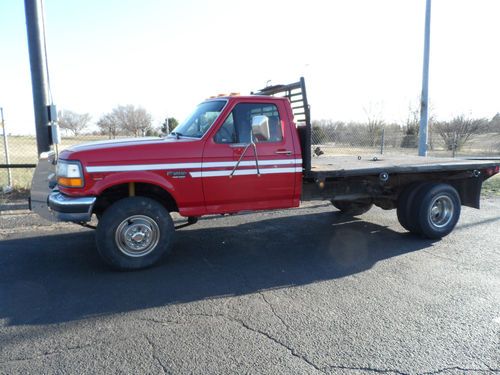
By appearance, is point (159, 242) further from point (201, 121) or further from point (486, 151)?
point (486, 151)

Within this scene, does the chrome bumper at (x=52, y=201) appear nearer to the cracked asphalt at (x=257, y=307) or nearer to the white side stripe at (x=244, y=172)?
the cracked asphalt at (x=257, y=307)

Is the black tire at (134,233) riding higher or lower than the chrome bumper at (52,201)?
lower

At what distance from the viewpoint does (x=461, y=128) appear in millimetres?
25672

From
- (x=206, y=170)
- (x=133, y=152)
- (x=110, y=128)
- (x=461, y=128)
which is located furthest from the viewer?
(x=461, y=128)

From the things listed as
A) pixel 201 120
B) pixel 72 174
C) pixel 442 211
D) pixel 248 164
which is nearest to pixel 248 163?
pixel 248 164

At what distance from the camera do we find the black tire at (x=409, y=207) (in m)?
6.27

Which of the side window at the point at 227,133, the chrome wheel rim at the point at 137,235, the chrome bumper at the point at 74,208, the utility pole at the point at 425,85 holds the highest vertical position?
the utility pole at the point at 425,85

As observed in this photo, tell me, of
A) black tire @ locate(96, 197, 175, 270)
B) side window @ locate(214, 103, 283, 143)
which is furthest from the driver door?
black tire @ locate(96, 197, 175, 270)

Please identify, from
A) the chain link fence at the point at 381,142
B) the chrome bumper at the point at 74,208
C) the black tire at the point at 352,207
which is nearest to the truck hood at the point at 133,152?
the chrome bumper at the point at 74,208

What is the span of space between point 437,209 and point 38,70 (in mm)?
8279

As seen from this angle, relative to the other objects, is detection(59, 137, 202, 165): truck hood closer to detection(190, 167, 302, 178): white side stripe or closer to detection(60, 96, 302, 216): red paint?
detection(60, 96, 302, 216): red paint

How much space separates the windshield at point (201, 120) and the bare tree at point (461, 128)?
2143cm

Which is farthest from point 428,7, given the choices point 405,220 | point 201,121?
point 201,121

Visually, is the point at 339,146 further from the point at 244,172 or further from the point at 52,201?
the point at 52,201
